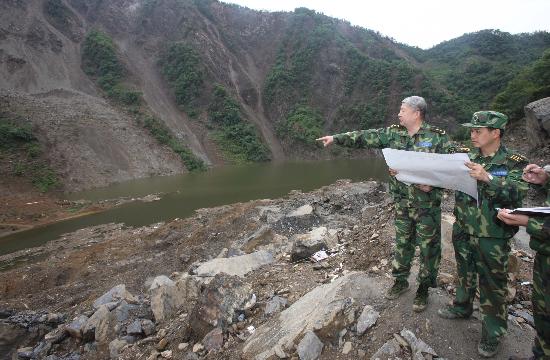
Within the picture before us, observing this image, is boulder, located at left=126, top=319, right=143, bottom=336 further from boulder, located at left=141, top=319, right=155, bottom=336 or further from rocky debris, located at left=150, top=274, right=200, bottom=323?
rocky debris, located at left=150, top=274, right=200, bottom=323

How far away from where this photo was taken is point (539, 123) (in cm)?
1392

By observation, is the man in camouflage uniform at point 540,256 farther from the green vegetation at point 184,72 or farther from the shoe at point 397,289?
the green vegetation at point 184,72

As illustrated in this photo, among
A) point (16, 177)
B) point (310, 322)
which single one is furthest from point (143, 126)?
point (310, 322)

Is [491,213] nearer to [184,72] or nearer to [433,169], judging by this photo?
[433,169]

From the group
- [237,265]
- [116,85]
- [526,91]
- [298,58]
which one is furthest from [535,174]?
[298,58]

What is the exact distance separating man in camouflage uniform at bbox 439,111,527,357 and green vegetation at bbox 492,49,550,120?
22.0 meters

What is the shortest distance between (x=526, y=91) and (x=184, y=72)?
1892 inches

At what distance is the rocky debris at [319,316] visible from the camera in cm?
338

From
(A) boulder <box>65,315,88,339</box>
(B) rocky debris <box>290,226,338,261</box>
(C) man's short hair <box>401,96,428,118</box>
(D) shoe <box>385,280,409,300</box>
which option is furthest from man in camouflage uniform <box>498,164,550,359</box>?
(A) boulder <box>65,315,88,339</box>

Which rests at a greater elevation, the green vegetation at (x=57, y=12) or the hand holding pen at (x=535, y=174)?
the green vegetation at (x=57, y=12)

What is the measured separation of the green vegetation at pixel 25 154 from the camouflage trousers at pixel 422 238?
29750 mm

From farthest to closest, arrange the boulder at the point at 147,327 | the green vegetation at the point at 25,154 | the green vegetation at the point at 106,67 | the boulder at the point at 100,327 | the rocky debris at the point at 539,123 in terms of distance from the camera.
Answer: the green vegetation at the point at 106,67 < the green vegetation at the point at 25,154 < the rocky debris at the point at 539,123 < the boulder at the point at 100,327 < the boulder at the point at 147,327

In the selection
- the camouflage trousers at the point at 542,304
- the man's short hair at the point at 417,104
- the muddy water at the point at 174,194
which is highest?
the man's short hair at the point at 417,104

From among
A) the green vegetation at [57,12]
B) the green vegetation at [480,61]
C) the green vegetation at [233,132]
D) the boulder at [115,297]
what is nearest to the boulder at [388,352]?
the boulder at [115,297]
